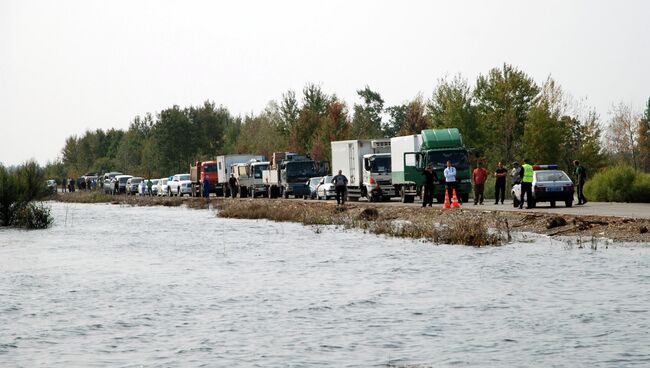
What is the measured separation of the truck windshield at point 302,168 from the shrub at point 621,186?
862 inches

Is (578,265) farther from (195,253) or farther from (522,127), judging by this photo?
(522,127)

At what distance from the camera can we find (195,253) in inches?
1253

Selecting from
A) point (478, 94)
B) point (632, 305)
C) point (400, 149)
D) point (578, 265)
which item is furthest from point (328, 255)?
point (478, 94)

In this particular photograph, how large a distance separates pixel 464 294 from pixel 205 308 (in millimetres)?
4739

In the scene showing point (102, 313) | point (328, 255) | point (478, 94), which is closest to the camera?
point (102, 313)

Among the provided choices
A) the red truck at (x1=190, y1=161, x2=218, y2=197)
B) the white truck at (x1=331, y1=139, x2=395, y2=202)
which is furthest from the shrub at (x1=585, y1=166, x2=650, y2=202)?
the red truck at (x1=190, y1=161, x2=218, y2=197)

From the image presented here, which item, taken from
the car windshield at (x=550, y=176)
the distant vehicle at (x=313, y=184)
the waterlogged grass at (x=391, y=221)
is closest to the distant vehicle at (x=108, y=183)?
the distant vehicle at (x=313, y=184)

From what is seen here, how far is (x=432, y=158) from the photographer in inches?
1809

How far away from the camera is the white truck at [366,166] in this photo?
2074 inches

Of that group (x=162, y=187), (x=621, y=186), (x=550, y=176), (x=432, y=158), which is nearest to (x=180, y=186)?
(x=162, y=187)

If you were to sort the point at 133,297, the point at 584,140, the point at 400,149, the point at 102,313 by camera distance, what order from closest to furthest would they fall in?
the point at 102,313
the point at 133,297
the point at 400,149
the point at 584,140

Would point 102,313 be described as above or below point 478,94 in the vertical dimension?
below

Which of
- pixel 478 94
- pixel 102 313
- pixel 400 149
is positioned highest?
pixel 478 94

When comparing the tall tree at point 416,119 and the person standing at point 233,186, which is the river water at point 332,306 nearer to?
the person standing at point 233,186
